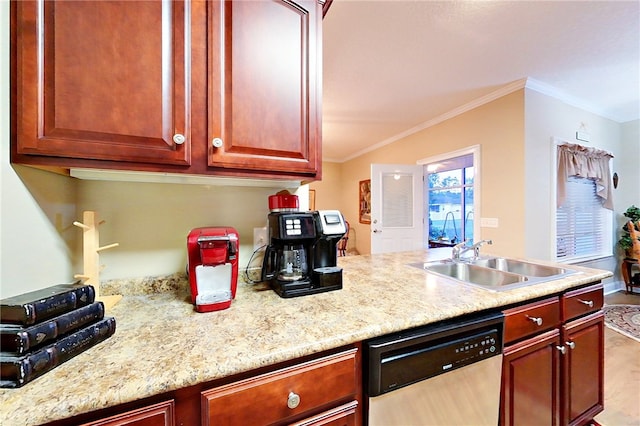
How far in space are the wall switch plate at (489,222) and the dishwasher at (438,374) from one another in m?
2.42

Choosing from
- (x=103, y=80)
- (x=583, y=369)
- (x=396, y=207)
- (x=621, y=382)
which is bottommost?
(x=621, y=382)

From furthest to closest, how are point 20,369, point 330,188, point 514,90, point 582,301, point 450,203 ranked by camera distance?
point 330,188
point 450,203
point 514,90
point 582,301
point 20,369

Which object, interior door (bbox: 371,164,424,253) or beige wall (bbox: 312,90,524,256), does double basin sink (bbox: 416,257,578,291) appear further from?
interior door (bbox: 371,164,424,253)

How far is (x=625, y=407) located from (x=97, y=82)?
320 centimetres

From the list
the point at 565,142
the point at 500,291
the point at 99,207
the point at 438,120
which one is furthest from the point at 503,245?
the point at 99,207

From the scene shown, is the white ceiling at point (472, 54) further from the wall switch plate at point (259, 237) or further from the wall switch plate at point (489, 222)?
the wall switch plate at point (259, 237)

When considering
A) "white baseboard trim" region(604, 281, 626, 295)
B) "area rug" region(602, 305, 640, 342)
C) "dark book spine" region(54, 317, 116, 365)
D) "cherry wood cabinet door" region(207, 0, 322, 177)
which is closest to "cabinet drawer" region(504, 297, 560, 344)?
"cherry wood cabinet door" region(207, 0, 322, 177)

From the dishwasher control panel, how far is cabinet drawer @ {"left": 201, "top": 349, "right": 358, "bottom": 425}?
7cm

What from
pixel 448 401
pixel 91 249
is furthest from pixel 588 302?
pixel 91 249

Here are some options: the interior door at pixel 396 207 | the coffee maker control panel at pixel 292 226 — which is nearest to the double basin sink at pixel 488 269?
the coffee maker control panel at pixel 292 226

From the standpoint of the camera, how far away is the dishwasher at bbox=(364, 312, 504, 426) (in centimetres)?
80

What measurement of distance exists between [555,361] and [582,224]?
347 cm

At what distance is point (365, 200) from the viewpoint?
564 centimetres

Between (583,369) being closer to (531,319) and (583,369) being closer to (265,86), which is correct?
(531,319)
